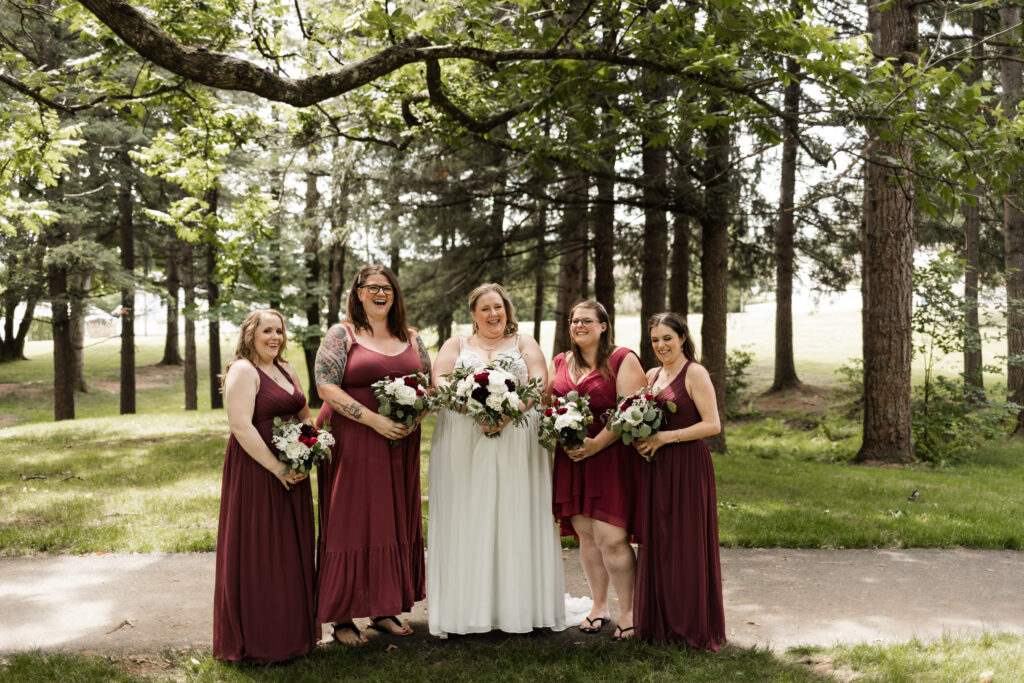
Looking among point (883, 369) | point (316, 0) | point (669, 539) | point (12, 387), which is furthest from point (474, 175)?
point (12, 387)

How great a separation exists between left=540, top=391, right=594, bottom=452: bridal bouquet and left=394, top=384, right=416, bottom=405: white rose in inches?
34.8

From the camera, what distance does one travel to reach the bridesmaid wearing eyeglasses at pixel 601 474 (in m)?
5.09

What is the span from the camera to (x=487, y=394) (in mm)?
4789

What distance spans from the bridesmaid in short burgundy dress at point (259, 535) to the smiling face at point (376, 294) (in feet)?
1.99

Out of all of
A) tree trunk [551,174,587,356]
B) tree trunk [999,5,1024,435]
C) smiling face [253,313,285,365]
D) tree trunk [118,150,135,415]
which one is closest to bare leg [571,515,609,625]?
smiling face [253,313,285,365]

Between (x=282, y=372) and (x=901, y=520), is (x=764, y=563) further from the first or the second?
(x=282, y=372)

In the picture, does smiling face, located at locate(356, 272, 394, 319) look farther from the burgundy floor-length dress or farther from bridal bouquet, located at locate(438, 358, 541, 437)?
the burgundy floor-length dress

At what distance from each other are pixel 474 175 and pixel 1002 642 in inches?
407

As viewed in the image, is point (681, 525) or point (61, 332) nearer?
point (681, 525)

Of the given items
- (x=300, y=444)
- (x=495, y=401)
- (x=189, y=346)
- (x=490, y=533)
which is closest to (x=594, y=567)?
(x=490, y=533)

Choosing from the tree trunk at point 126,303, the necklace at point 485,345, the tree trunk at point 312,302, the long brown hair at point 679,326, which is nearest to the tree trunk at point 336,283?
the tree trunk at point 312,302

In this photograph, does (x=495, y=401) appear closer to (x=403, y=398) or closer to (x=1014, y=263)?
(x=403, y=398)

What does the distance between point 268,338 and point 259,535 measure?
126 cm

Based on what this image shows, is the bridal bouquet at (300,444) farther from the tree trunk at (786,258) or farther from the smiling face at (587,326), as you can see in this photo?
the tree trunk at (786,258)
